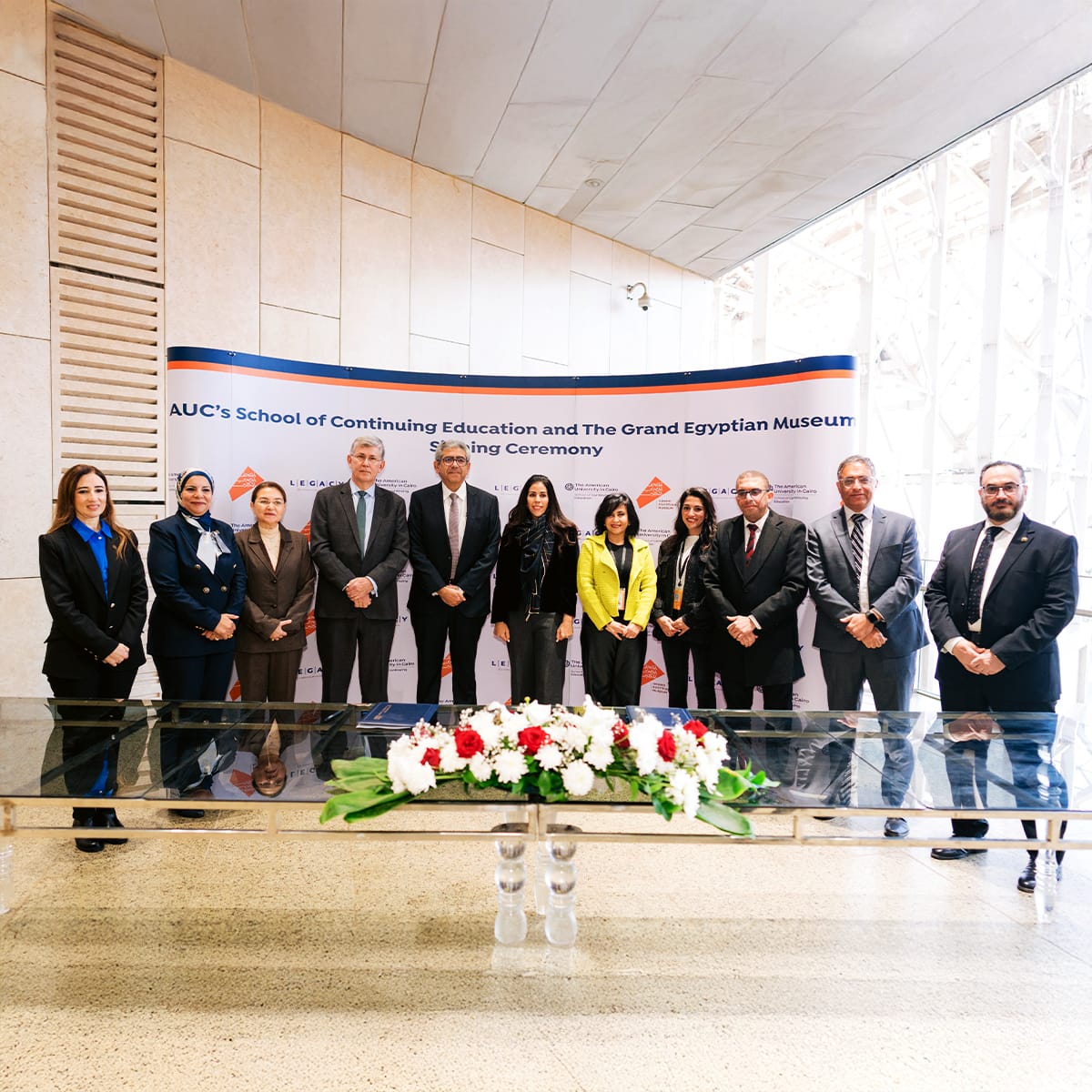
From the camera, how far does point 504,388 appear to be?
5.14 meters

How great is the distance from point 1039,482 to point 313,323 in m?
7.24

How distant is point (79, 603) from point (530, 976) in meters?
2.56

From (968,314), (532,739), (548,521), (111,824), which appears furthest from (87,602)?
(968,314)

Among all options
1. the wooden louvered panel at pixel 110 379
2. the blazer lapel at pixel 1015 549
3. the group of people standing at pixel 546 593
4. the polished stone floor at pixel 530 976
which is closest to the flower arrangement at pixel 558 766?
the polished stone floor at pixel 530 976

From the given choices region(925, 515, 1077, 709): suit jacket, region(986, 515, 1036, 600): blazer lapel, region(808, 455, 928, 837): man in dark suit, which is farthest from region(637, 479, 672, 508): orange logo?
region(986, 515, 1036, 600): blazer lapel

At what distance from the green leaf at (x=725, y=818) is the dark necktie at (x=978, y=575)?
2055 millimetres

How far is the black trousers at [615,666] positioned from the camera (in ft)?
14.1

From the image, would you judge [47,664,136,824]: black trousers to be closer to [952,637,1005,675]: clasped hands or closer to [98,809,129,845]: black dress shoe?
[98,809,129,845]: black dress shoe

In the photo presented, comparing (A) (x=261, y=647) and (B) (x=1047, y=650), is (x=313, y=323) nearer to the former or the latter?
(A) (x=261, y=647)

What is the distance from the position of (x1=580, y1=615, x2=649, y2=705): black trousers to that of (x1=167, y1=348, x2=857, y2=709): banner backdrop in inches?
30.8

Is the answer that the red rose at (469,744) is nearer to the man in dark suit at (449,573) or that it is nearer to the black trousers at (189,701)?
the black trousers at (189,701)

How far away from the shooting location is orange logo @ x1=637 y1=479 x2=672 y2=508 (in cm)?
503

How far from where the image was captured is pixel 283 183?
545 centimetres

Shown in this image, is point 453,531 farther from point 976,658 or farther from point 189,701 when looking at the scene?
point 976,658
